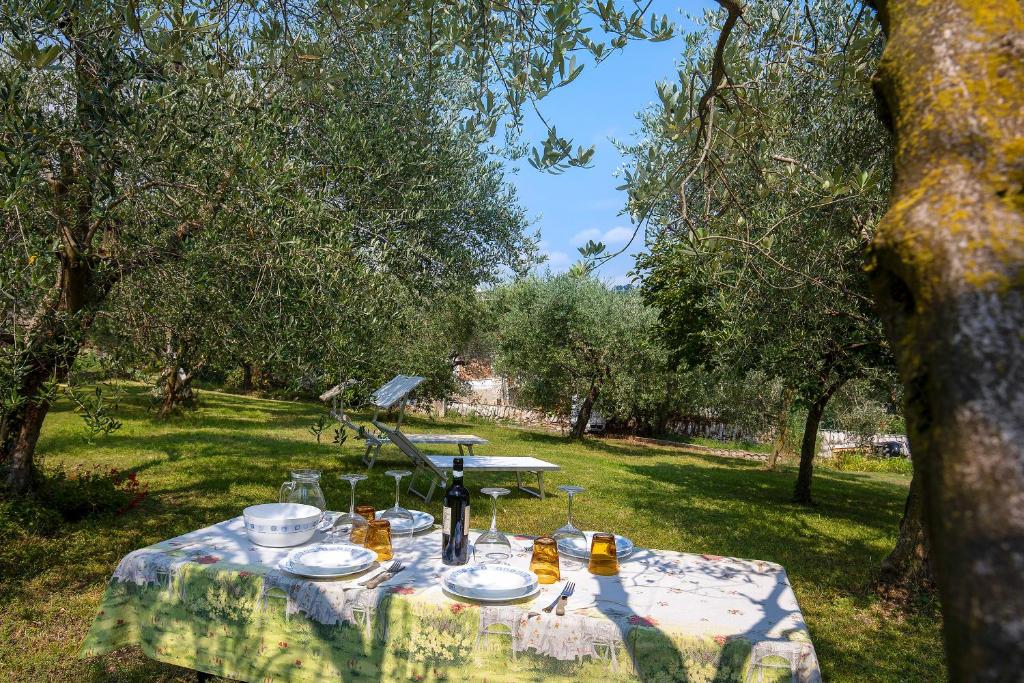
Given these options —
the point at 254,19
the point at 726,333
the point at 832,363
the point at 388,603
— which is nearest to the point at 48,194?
the point at 254,19

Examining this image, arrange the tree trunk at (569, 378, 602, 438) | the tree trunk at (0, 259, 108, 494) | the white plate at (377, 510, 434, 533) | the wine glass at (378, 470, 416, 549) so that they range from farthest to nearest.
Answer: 1. the tree trunk at (569, 378, 602, 438)
2. the tree trunk at (0, 259, 108, 494)
3. the white plate at (377, 510, 434, 533)
4. the wine glass at (378, 470, 416, 549)

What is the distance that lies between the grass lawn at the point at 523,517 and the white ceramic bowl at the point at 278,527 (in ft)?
4.56

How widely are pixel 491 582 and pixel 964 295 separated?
2.18m

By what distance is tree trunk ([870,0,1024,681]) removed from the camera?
0.81m

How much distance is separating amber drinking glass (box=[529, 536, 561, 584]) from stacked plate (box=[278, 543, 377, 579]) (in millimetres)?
663

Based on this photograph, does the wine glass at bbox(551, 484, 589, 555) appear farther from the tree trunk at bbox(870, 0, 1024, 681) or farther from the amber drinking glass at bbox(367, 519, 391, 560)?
the tree trunk at bbox(870, 0, 1024, 681)

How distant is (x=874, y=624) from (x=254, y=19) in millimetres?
6413

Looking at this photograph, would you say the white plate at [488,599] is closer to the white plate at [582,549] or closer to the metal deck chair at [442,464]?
the white plate at [582,549]

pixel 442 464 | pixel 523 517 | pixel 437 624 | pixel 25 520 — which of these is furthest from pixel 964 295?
pixel 442 464

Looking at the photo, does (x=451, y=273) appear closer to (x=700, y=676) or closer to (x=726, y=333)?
(x=726, y=333)

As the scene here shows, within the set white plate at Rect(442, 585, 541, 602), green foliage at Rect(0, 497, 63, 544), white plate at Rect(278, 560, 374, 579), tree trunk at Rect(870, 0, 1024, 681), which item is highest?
tree trunk at Rect(870, 0, 1024, 681)

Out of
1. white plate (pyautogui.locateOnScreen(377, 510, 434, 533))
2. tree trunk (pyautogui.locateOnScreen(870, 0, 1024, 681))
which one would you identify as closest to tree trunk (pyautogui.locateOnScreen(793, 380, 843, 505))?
white plate (pyautogui.locateOnScreen(377, 510, 434, 533))

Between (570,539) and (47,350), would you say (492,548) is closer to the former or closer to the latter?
(570,539)

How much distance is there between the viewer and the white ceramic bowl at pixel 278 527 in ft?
10.6
